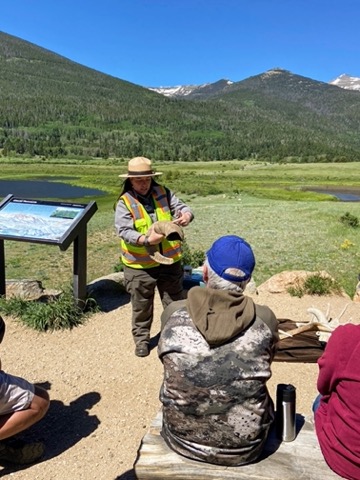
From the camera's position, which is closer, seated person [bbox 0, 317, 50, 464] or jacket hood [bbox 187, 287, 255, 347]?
jacket hood [bbox 187, 287, 255, 347]

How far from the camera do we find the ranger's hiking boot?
396cm

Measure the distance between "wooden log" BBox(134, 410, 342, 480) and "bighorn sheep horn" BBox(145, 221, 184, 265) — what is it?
7.94 feet

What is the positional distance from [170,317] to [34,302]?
4.84 m

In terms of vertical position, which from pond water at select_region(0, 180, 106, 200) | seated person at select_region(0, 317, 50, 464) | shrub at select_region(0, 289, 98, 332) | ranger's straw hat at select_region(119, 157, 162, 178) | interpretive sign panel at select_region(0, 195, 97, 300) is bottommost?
pond water at select_region(0, 180, 106, 200)

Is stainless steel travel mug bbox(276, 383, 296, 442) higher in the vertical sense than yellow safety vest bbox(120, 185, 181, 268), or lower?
lower

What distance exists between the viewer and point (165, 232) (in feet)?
17.0

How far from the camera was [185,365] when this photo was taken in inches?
109

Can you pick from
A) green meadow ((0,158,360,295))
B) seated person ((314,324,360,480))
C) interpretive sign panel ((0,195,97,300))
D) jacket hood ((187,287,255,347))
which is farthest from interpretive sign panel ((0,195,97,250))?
seated person ((314,324,360,480))

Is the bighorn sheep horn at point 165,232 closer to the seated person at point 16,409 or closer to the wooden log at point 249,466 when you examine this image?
the seated person at point 16,409

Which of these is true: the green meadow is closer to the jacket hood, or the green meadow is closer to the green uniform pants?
the green uniform pants

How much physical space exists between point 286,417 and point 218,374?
0.80 meters

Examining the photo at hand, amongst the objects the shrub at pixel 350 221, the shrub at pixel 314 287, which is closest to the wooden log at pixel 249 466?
the shrub at pixel 314 287

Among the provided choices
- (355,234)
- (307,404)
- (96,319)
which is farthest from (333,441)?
(355,234)

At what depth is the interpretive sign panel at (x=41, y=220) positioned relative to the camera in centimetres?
669
